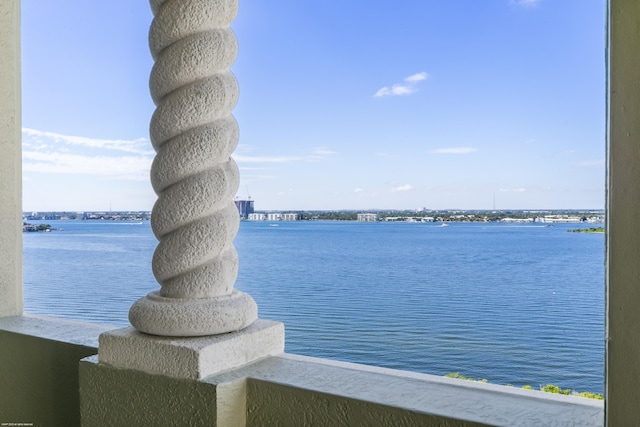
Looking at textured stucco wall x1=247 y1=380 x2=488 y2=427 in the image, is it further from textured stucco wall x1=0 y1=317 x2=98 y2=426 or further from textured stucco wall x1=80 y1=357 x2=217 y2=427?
textured stucco wall x1=0 y1=317 x2=98 y2=426

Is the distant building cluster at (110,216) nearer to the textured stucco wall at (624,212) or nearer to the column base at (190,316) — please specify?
the column base at (190,316)

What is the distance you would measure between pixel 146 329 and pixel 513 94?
57.7 m

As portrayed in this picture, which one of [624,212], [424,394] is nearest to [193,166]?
[424,394]

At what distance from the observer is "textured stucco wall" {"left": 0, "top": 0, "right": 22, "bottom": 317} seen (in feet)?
7.33

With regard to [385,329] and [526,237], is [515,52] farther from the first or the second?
[385,329]

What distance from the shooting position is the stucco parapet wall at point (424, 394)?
117cm

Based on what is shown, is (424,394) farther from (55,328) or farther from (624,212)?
(55,328)

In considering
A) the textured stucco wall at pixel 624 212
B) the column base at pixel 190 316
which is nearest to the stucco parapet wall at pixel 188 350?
the column base at pixel 190 316

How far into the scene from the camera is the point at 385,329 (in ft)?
88.7

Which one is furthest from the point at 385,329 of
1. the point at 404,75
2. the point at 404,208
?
the point at 404,75

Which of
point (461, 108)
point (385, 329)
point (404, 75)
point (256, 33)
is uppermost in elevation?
point (256, 33)

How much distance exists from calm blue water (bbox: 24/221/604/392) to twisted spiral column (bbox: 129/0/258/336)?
44.8 ft

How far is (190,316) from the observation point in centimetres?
145

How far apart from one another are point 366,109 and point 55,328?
5394 centimetres
